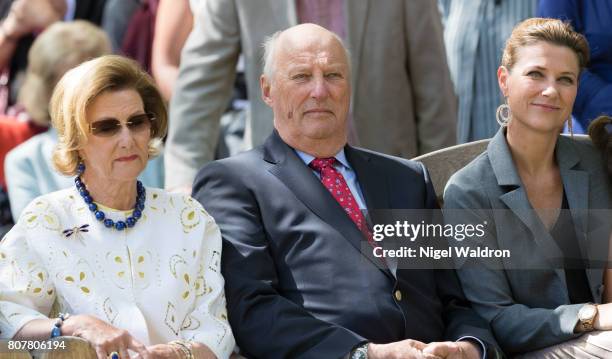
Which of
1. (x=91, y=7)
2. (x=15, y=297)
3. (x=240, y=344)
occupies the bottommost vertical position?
(x=240, y=344)

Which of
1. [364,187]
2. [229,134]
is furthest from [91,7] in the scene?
[364,187]

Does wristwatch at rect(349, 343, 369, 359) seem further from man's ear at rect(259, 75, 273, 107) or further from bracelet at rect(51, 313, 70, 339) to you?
man's ear at rect(259, 75, 273, 107)

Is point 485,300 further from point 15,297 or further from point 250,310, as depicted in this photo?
point 15,297

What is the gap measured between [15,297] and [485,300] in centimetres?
159

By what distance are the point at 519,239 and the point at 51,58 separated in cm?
250

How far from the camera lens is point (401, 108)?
595 centimetres

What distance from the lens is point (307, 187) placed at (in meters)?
4.88

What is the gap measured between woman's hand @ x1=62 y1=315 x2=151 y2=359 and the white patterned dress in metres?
0.12

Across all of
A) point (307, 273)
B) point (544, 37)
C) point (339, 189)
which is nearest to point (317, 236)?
point (307, 273)

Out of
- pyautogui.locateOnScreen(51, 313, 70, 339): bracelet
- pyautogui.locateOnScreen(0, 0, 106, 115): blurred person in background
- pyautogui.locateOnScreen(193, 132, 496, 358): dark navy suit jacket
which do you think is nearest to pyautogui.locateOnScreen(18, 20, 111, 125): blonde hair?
pyautogui.locateOnScreen(0, 0, 106, 115): blurred person in background

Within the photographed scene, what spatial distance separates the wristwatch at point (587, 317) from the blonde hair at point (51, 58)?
2784 mm

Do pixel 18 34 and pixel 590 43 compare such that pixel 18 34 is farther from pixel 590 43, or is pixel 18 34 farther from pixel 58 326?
pixel 58 326

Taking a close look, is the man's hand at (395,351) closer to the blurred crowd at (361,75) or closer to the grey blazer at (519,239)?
the grey blazer at (519,239)

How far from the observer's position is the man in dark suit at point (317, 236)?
14.9 feet
